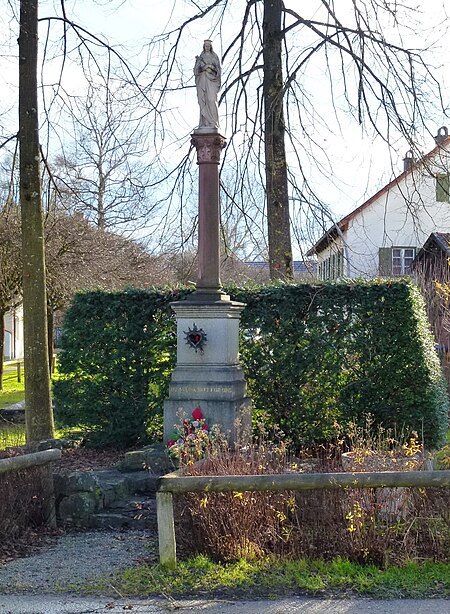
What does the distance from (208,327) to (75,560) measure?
4.06m

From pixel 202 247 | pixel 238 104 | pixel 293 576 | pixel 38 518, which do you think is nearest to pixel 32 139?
pixel 202 247

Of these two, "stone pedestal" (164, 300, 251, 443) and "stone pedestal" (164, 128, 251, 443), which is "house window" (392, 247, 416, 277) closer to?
"stone pedestal" (164, 128, 251, 443)

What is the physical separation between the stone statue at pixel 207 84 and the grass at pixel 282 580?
6032mm

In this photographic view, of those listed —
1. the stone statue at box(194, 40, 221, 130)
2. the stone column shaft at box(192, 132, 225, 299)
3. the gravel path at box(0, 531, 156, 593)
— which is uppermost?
the stone statue at box(194, 40, 221, 130)

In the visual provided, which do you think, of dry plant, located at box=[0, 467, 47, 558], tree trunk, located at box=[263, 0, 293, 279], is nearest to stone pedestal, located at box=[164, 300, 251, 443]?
dry plant, located at box=[0, 467, 47, 558]

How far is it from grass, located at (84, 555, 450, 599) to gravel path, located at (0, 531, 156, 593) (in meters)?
0.30

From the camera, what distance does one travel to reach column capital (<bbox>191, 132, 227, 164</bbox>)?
1008 centimetres

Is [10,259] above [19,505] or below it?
above

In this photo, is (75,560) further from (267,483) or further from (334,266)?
(334,266)

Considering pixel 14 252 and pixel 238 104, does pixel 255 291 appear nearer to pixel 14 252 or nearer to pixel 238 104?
pixel 238 104

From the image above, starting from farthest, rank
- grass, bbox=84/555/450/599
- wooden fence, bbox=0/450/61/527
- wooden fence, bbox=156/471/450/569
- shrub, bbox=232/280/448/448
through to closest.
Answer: shrub, bbox=232/280/448/448
wooden fence, bbox=0/450/61/527
wooden fence, bbox=156/471/450/569
grass, bbox=84/555/450/599

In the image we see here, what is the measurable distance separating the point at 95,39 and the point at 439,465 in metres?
8.11

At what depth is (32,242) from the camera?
11.0 meters

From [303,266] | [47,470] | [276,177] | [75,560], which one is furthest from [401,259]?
[75,560]
